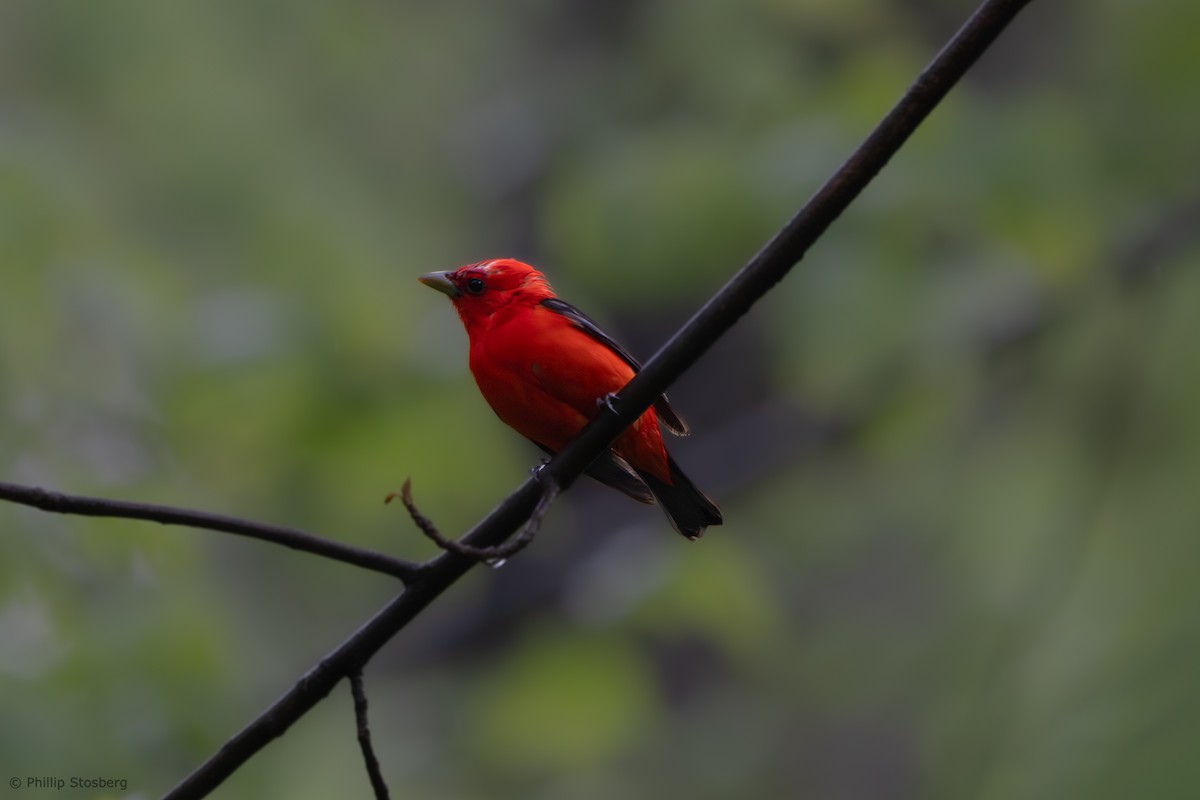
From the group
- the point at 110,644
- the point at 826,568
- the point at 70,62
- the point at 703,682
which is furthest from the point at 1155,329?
the point at 70,62

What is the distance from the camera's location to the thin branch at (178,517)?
213cm

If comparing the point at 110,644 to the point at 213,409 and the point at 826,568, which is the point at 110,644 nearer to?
the point at 213,409

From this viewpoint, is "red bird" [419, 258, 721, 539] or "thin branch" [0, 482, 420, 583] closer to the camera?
"thin branch" [0, 482, 420, 583]

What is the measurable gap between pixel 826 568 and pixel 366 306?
3.80 meters

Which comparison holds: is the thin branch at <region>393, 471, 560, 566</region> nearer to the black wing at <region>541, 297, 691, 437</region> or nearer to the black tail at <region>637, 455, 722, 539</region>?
the black wing at <region>541, 297, 691, 437</region>

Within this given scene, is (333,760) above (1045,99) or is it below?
below

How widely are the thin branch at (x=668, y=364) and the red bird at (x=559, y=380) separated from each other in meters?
1.13

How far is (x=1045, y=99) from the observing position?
19.3ft

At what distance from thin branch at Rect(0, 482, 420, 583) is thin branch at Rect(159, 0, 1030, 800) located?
0.53ft

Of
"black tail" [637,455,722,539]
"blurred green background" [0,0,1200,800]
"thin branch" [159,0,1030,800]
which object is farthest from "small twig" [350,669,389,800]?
"blurred green background" [0,0,1200,800]

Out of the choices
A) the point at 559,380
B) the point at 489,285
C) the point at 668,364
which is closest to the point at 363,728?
the point at 668,364

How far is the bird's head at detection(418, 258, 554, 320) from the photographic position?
4.06 metres

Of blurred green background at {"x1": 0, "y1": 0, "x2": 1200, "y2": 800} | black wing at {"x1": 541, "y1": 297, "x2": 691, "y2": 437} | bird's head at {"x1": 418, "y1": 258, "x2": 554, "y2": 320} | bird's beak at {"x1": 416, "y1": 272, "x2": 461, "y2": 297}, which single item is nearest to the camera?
black wing at {"x1": 541, "y1": 297, "x2": 691, "y2": 437}

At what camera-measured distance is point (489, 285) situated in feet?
13.5
